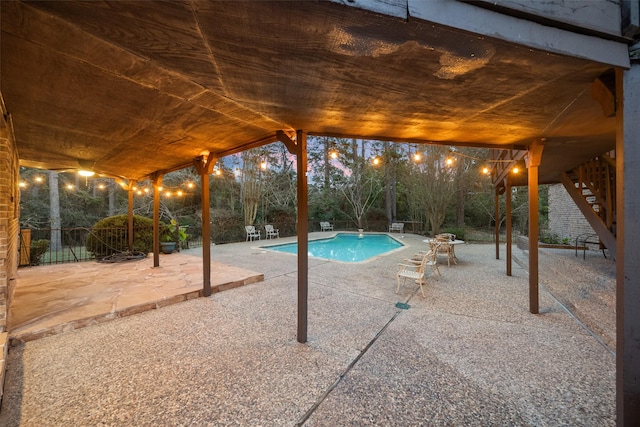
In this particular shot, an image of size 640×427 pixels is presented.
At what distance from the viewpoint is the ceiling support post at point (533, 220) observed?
3639 millimetres

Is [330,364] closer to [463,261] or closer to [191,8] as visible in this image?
[191,8]

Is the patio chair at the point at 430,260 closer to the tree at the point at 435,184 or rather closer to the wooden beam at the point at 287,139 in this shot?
the wooden beam at the point at 287,139

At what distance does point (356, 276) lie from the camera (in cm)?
573

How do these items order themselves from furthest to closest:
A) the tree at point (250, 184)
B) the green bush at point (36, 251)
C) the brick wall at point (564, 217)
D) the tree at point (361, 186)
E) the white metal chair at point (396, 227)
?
the tree at point (361, 186), the white metal chair at point (396, 227), the tree at point (250, 184), the brick wall at point (564, 217), the green bush at point (36, 251)

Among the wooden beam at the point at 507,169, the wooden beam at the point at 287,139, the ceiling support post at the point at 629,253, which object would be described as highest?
the wooden beam at the point at 507,169

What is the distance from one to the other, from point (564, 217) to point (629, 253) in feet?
36.4

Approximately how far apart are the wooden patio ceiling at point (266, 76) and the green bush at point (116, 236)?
4.81 meters

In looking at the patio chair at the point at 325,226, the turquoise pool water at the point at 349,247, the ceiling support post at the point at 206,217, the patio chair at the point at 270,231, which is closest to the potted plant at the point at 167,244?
the turquoise pool water at the point at 349,247

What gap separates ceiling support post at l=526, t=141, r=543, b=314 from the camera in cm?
364

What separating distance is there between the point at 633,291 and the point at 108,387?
396 centimetres

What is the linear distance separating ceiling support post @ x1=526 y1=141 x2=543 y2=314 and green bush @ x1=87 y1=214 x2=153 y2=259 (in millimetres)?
9860

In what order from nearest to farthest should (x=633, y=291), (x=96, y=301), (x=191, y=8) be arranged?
(x=191, y=8) → (x=633, y=291) → (x=96, y=301)

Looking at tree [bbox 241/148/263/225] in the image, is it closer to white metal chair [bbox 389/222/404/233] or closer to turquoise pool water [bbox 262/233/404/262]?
turquoise pool water [bbox 262/233/404/262]

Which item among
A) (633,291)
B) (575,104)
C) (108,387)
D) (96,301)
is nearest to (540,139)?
(575,104)
